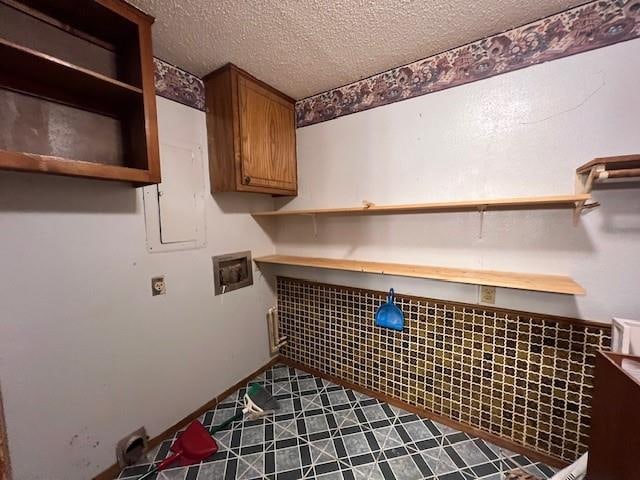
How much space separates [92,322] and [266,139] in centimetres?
133

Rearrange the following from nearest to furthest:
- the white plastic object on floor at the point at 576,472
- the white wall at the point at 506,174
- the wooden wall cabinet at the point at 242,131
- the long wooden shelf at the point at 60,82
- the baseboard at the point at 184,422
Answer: the long wooden shelf at the point at 60,82, the white plastic object on floor at the point at 576,472, the white wall at the point at 506,174, the baseboard at the point at 184,422, the wooden wall cabinet at the point at 242,131

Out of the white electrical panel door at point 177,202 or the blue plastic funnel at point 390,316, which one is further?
the blue plastic funnel at point 390,316

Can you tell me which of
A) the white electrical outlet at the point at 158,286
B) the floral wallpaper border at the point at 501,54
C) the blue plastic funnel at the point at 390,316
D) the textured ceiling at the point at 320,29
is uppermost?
the textured ceiling at the point at 320,29

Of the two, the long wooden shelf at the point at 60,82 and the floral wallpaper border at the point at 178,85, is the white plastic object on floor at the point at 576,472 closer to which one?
the long wooden shelf at the point at 60,82

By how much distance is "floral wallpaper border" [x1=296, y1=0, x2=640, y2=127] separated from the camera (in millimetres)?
1023

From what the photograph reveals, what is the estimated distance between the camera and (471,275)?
4.14 feet

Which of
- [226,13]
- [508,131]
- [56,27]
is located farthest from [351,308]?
[56,27]

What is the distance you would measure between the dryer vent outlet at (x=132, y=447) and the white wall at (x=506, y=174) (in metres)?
1.38

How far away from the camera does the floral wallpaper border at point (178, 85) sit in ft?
4.48

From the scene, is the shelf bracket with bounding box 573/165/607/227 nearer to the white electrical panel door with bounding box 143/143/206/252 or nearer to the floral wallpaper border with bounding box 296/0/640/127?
the floral wallpaper border with bounding box 296/0/640/127

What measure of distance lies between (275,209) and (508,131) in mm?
1573

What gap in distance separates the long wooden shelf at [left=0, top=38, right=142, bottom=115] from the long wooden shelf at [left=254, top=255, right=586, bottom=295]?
1.23 metres

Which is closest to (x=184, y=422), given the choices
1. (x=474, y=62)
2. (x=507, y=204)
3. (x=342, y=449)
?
(x=342, y=449)

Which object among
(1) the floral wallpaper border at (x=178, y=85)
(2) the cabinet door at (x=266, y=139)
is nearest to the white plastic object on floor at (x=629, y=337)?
(2) the cabinet door at (x=266, y=139)
